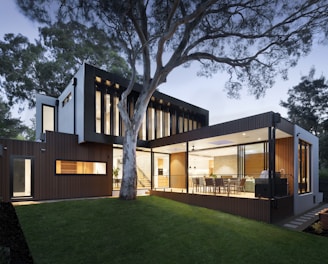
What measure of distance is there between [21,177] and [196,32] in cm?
1043

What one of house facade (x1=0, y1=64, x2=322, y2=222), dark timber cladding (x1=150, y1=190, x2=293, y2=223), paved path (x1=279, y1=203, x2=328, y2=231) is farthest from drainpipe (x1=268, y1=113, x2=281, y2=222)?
paved path (x1=279, y1=203, x2=328, y2=231)

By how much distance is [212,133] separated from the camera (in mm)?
10102

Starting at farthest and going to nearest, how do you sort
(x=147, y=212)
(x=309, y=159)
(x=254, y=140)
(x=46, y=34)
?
(x=46, y=34), (x=309, y=159), (x=254, y=140), (x=147, y=212)

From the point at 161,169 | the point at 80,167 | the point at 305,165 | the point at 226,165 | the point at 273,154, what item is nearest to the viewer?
the point at 273,154

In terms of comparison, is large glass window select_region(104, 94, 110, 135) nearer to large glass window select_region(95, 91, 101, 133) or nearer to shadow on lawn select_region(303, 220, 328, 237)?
large glass window select_region(95, 91, 101, 133)

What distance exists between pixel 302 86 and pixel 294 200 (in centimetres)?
1975

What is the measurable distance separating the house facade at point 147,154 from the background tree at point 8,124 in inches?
442

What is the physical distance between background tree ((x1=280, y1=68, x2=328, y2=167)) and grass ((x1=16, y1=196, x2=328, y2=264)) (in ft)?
66.2

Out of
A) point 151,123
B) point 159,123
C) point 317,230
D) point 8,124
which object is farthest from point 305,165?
point 8,124

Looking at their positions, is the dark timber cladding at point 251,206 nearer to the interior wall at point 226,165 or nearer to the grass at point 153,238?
the grass at point 153,238

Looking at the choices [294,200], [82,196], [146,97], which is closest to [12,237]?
[82,196]

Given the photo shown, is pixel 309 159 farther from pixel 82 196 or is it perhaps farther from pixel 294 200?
pixel 82 196

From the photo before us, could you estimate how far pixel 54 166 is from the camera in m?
10.9

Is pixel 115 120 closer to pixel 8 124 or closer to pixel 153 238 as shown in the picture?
pixel 153 238
